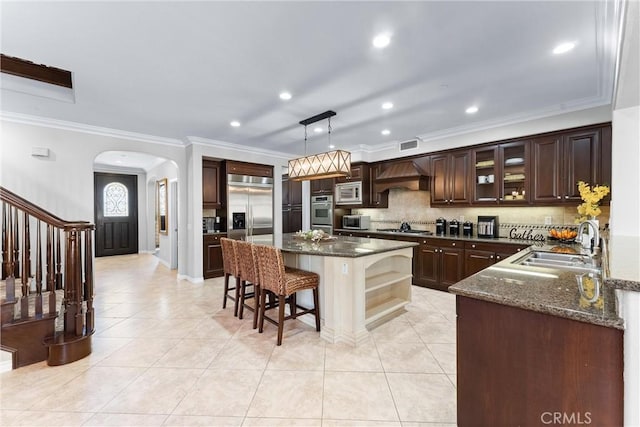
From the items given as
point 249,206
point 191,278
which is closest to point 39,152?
point 191,278

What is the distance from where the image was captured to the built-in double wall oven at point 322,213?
642cm

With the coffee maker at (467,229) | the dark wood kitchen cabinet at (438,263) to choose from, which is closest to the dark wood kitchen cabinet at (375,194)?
the dark wood kitchen cabinet at (438,263)

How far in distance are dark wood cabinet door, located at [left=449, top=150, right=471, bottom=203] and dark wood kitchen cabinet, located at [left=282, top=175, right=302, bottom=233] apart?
3711 millimetres

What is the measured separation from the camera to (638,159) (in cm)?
234

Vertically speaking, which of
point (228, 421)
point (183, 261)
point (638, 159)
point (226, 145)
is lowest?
point (228, 421)

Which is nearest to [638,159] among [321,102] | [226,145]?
[321,102]

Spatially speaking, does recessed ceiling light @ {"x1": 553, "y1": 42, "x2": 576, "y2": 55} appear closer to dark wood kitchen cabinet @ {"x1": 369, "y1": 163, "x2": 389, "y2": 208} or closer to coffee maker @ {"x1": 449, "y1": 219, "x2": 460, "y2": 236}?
coffee maker @ {"x1": 449, "y1": 219, "x2": 460, "y2": 236}

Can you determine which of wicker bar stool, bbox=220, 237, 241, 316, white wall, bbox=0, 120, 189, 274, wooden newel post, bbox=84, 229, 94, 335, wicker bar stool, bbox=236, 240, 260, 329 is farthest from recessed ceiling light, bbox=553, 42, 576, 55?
white wall, bbox=0, 120, 189, 274

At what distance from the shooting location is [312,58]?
2.49 m

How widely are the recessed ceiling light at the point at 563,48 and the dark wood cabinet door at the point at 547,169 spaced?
1.84m

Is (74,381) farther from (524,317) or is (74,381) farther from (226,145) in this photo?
(226,145)

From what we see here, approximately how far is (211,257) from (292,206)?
269cm

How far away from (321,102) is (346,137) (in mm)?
1782

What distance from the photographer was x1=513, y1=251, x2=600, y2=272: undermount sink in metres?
2.08
